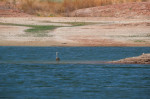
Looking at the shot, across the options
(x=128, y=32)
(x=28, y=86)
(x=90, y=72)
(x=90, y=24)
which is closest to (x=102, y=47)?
(x=128, y=32)

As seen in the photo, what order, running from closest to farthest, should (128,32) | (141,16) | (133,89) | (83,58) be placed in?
(133,89) → (83,58) → (128,32) → (141,16)

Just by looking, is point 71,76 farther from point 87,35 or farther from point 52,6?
point 52,6

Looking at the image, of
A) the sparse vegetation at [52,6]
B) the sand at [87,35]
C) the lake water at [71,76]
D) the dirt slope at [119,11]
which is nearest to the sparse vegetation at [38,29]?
the sand at [87,35]

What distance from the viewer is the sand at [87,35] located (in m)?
39.0

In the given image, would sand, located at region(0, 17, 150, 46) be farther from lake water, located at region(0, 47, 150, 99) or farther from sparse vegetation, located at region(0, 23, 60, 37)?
lake water, located at region(0, 47, 150, 99)

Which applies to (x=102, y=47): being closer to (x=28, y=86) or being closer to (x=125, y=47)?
(x=125, y=47)

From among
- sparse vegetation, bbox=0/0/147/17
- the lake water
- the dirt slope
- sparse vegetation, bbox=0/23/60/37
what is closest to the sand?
sparse vegetation, bbox=0/23/60/37

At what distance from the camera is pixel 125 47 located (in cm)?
3784

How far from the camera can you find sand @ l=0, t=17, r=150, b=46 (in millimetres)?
38969

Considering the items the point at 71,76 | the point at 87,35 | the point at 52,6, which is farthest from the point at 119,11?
A: the point at 71,76

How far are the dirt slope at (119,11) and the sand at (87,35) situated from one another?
341cm

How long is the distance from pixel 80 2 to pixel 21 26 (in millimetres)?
11832

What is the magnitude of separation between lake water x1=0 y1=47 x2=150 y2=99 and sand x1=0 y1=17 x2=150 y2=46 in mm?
3822

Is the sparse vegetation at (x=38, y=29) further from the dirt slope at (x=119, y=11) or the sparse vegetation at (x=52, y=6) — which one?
the sparse vegetation at (x=52, y=6)
